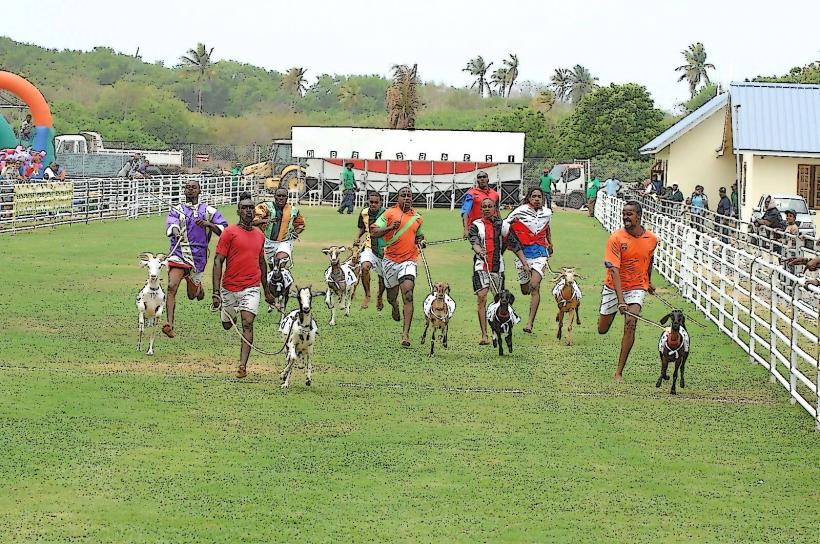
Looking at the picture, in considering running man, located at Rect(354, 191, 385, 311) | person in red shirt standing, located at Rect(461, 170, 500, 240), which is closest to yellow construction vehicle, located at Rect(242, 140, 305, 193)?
running man, located at Rect(354, 191, 385, 311)

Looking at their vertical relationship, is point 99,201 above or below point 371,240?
above

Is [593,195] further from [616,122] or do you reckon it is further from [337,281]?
[337,281]

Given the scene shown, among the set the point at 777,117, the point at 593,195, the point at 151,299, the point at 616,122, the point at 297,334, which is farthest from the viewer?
the point at 616,122

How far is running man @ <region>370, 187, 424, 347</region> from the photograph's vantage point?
15.9 meters

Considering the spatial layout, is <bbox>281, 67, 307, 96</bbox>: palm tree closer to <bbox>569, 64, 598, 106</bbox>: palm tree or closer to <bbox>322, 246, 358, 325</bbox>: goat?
<bbox>569, 64, 598, 106</bbox>: palm tree

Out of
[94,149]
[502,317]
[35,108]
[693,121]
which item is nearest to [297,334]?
[502,317]

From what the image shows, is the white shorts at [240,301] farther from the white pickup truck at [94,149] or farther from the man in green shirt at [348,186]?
the white pickup truck at [94,149]

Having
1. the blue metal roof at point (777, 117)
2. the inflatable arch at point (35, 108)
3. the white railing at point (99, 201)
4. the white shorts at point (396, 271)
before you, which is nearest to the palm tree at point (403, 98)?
the white railing at point (99, 201)

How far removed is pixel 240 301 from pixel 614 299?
12.4 ft

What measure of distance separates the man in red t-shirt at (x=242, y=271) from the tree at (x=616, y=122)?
6252cm

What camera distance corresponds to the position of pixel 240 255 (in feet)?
43.7

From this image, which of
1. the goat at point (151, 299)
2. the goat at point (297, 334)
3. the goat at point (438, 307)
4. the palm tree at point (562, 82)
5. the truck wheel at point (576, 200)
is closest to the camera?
the goat at point (297, 334)

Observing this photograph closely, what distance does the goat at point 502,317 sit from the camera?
599 inches

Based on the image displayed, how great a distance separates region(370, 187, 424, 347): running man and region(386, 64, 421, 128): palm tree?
59.4m
